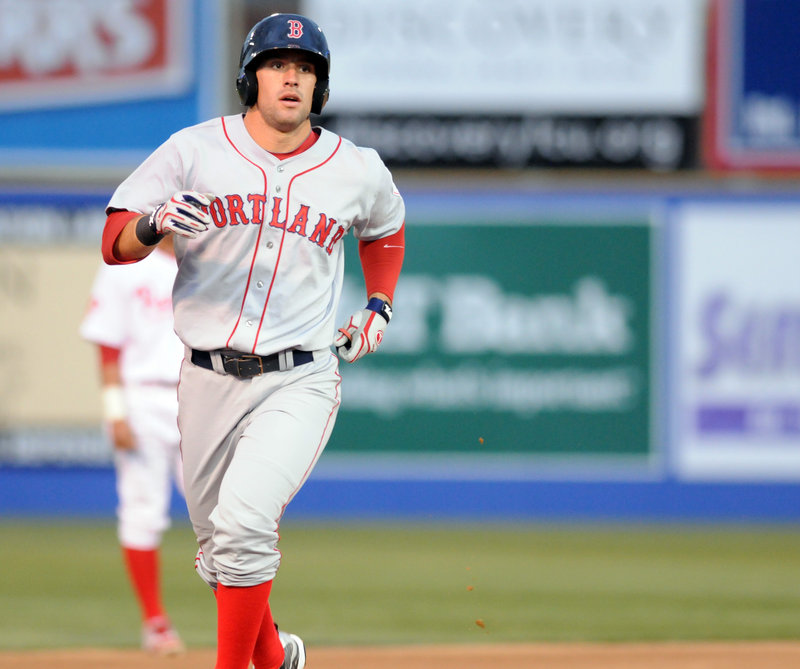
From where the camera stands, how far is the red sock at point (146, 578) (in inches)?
216

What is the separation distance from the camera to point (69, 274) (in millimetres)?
10281

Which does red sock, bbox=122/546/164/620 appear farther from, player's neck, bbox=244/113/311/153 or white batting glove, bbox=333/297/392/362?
player's neck, bbox=244/113/311/153

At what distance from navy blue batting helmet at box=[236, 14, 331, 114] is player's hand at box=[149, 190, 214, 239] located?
1.74ft

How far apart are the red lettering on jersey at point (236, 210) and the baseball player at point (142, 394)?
69.7 inches

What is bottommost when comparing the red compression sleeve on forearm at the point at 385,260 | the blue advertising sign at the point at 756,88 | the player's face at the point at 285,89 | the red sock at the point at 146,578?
the red sock at the point at 146,578

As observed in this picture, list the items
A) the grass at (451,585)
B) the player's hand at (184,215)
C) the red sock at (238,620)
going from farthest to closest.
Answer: the grass at (451,585) → the red sock at (238,620) → the player's hand at (184,215)

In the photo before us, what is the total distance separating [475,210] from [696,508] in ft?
9.15

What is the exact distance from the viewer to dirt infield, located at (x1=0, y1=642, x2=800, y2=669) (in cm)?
511

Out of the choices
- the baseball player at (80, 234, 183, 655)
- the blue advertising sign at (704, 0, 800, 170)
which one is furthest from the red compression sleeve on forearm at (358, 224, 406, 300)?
the blue advertising sign at (704, 0, 800, 170)

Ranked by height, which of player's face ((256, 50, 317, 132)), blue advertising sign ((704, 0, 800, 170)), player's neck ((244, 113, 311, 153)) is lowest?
player's neck ((244, 113, 311, 153))

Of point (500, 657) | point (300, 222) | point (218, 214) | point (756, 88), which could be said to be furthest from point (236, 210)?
point (756, 88)

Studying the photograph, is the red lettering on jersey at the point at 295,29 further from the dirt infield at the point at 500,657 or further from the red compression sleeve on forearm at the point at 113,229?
the dirt infield at the point at 500,657

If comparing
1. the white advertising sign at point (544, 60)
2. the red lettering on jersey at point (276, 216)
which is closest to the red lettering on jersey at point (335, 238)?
the red lettering on jersey at point (276, 216)

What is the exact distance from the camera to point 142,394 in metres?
5.70
